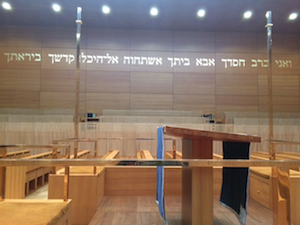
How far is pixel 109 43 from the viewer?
793 cm

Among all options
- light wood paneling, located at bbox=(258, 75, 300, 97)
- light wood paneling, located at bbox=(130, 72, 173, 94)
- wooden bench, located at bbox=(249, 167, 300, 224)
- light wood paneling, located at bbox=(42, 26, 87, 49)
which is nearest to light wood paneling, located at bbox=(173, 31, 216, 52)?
light wood paneling, located at bbox=(130, 72, 173, 94)

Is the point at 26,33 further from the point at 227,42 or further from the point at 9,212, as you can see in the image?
the point at 9,212

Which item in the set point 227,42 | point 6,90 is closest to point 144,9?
point 227,42

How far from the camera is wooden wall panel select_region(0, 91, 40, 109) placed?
24.9 ft

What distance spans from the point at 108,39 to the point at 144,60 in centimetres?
144

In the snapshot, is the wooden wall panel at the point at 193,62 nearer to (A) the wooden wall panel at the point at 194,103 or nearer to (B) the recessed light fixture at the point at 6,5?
(A) the wooden wall panel at the point at 194,103

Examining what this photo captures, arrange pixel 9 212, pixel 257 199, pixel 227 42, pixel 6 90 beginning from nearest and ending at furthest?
pixel 9 212 < pixel 257 199 < pixel 6 90 < pixel 227 42

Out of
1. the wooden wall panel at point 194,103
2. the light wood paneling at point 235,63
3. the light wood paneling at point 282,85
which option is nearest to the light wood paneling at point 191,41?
the light wood paneling at point 235,63

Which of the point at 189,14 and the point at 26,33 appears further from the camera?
the point at 26,33

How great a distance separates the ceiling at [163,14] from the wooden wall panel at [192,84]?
165cm

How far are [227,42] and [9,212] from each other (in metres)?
8.38

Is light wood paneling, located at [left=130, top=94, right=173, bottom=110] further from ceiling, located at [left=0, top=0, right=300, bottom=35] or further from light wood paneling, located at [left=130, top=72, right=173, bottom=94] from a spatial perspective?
ceiling, located at [left=0, top=0, right=300, bottom=35]

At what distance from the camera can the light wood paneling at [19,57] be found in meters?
7.64

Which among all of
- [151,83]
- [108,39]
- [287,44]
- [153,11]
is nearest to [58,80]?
[108,39]
